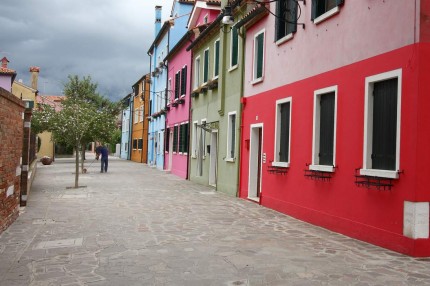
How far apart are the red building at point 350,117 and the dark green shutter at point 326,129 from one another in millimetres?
21

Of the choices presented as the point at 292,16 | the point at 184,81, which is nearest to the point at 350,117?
the point at 292,16

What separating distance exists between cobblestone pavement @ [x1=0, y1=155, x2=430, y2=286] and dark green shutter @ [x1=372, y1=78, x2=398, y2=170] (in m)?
1.46

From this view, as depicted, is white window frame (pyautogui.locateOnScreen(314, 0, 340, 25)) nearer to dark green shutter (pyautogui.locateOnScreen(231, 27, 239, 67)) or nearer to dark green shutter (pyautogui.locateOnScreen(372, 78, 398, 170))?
dark green shutter (pyautogui.locateOnScreen(372, 78, 398, 170))

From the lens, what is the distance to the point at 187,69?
79.3 feet

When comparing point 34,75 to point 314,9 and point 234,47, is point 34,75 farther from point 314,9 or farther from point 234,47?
point 314,9

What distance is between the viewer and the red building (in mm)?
7020

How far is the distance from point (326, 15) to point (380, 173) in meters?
3.77

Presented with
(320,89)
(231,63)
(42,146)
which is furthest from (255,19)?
(42,146)

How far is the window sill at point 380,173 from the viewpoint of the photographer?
23.8ft

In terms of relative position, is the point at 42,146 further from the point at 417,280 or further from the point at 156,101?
the point at 417,280

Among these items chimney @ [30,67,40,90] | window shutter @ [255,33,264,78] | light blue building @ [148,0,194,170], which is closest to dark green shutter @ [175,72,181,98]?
light blue building @ [148,0,194,170]

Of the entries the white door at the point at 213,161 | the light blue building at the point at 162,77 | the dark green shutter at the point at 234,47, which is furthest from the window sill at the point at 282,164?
the light blue building at the point at 162,77

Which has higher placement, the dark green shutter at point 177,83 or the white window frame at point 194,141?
the dark green shutter at point 177,83

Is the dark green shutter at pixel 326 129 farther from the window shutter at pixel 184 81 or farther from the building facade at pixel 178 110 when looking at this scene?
the window shutter at pixel 184 81
